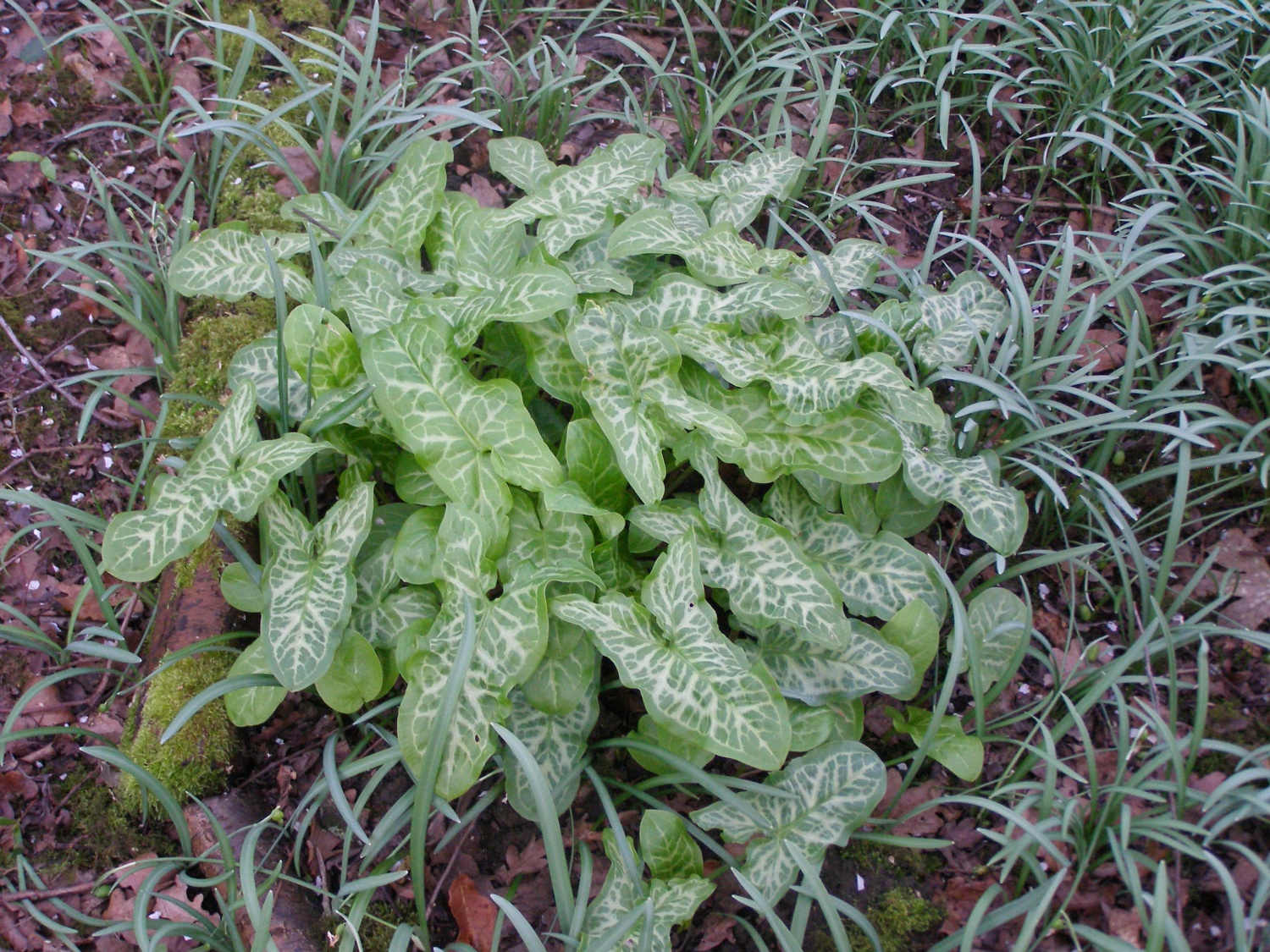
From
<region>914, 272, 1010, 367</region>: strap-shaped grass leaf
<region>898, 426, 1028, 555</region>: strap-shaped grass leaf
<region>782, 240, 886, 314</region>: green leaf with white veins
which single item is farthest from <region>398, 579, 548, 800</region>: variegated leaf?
<region>914, 272, 1010, 367</region>: strap-shaped grass leaf

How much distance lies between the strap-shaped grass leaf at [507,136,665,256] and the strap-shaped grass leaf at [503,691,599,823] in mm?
1013

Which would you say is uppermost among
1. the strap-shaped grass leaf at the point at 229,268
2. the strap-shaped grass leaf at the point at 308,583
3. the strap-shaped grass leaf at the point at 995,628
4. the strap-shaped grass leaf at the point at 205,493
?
the strap-shaped grass leaf at the point at 229,268

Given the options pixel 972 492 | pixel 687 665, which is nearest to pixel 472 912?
pixel 687 665

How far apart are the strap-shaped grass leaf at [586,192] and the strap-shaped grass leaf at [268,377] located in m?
0.64

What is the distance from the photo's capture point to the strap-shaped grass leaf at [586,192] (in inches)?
77.9

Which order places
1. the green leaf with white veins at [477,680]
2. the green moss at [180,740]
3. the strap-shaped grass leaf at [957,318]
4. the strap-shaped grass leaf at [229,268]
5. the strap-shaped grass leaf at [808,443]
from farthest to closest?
the strap-shaped grass leaf at [957,318], the strap-shaped grass leaf at [229,268], the strap-shaped grass leaf at [808,443], the green moss at [180,740], the green leaf with white veins at [477,680]

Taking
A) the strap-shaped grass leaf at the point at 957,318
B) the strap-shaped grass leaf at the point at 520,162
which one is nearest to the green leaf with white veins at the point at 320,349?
the strap-shaped grass leaf at the point at 520,162

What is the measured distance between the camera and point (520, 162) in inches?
91.1

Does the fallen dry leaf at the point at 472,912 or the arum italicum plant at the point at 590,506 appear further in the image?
the fallen dry leaf at the point at 472,912

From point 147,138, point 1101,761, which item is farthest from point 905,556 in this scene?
point 147,138

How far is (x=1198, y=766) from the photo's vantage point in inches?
76.7

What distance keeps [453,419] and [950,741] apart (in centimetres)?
128

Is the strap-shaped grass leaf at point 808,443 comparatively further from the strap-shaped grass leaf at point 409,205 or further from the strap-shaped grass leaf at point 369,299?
the strap-shaped grass leaf at point 409,205

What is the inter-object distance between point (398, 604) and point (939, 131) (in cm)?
225
